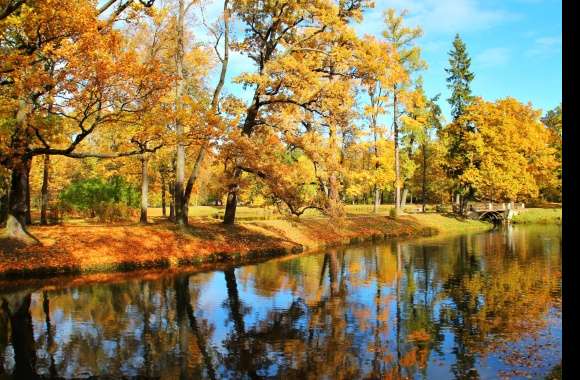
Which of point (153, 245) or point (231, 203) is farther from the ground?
point (231, 203)

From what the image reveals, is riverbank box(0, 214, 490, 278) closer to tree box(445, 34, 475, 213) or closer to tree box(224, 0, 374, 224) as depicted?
tree box(224, 0, 374, 224)

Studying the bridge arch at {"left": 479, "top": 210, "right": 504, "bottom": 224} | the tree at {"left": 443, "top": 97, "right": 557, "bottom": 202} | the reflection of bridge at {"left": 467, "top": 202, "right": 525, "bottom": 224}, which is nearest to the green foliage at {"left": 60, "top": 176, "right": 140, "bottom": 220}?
the tree at {"left": 443, "top": 97, "right": 557, "bottom": 202}

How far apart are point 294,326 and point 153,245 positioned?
13427 millimetres

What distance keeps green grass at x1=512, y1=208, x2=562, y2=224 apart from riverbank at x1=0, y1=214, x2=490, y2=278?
31416 mm

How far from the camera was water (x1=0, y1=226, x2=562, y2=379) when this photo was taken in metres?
9.70

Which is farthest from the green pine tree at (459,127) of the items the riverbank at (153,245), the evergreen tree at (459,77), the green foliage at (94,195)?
the green foliage at (94,195)

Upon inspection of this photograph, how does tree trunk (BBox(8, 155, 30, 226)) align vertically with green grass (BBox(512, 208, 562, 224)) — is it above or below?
above

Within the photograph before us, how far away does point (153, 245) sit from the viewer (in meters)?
24.4

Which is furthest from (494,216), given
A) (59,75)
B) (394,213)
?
(59,75)

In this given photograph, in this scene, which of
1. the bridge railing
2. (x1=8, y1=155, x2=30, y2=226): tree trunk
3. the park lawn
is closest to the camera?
(x1=8, y1=155, x2=30, y2=226): tree trunk

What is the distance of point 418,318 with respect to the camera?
13.7 m

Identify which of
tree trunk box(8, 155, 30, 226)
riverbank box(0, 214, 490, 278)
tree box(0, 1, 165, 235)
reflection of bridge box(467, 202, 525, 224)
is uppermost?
tree box(0, 1, 165, 235)

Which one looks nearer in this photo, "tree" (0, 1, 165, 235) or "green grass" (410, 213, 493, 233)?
"tree" (0, 1, 165, 235)

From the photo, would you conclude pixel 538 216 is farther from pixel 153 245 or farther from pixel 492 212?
pixel 153 245
